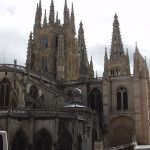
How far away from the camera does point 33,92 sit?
43.1 metres

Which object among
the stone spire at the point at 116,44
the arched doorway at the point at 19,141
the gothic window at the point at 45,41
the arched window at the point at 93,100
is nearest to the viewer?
the arched doorway at the point at 19,141

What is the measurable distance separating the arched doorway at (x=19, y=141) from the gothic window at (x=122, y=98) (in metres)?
18.0

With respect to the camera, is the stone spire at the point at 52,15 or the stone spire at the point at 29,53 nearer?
the stone spire at the point at 29,53

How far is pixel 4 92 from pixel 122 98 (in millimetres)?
17848

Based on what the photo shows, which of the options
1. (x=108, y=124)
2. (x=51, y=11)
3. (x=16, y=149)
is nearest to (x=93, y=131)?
(x=108, y=124)

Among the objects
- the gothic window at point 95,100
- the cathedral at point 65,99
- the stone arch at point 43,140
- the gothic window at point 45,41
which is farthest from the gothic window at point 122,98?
the gothic window at point 45,41

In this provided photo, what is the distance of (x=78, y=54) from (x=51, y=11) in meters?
11.1

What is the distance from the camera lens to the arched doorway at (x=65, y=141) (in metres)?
33.5

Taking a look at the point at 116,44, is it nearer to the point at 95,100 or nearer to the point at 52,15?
the point at 52,15

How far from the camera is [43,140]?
33.4 metres

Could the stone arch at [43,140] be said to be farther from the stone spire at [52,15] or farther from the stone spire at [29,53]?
the stone spire at [52,15]

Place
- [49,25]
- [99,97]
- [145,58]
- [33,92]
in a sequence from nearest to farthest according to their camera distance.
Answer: [33,92] → [99,97] → [145,58] → [49,25]

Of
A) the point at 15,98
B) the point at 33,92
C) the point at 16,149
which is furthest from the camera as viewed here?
the point at 33,92

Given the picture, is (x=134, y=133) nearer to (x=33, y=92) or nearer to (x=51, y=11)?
(x=33, y=92)
